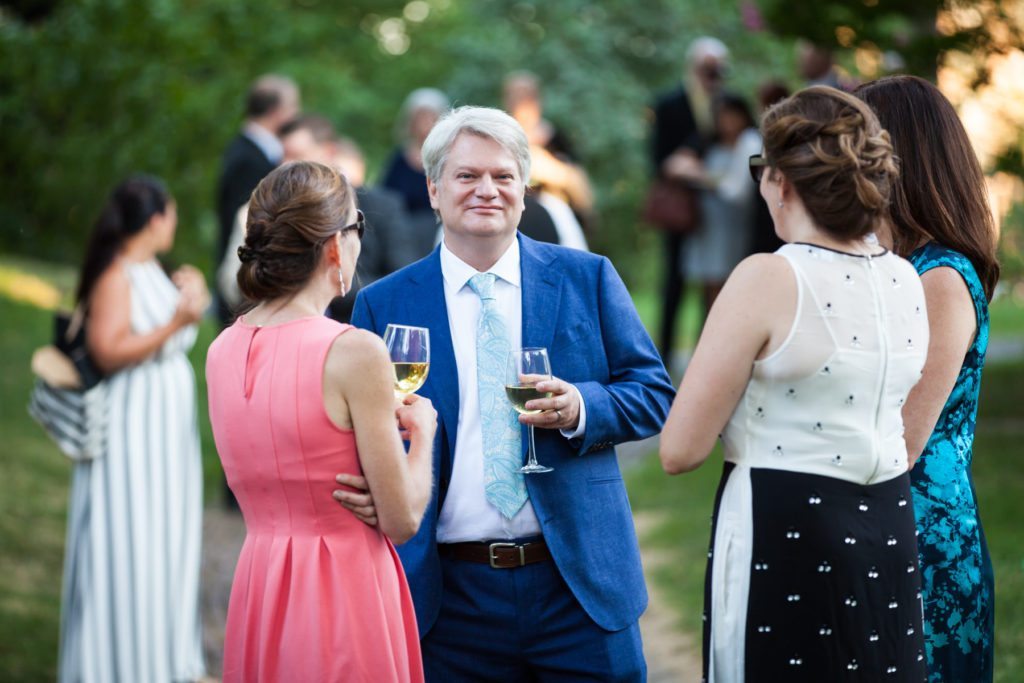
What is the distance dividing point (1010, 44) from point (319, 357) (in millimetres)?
7296

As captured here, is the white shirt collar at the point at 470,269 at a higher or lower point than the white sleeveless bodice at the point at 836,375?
higher

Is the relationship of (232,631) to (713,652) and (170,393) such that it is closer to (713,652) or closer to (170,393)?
(713,652)

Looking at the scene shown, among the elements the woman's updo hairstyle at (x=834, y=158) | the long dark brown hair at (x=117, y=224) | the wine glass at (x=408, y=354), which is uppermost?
the long dark brown hair at (x=117, y=224)

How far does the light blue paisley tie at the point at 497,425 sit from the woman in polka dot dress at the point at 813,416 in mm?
531

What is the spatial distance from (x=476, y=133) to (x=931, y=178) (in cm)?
129

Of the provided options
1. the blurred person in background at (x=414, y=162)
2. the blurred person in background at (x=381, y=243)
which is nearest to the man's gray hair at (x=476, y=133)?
the blurred person in background at (x=381, y=243)

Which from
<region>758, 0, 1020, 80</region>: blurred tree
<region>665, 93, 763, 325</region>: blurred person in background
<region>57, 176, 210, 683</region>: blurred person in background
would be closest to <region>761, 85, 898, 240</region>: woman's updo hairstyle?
<region>57, 176, 210, 683</region>: blurred person in background

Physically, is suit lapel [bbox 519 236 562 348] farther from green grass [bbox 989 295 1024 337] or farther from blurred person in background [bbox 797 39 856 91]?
green grass [bbox 989 295 1024 337]

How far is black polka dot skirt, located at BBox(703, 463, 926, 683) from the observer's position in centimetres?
317

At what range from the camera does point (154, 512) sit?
6512 millimetres

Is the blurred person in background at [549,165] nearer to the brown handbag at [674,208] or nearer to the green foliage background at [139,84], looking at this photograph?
the brown handbag at [674,208]

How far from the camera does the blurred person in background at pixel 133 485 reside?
6.29m

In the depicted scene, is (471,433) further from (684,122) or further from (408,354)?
(684,122)

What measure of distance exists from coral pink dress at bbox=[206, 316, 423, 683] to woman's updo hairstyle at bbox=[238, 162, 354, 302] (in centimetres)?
12
